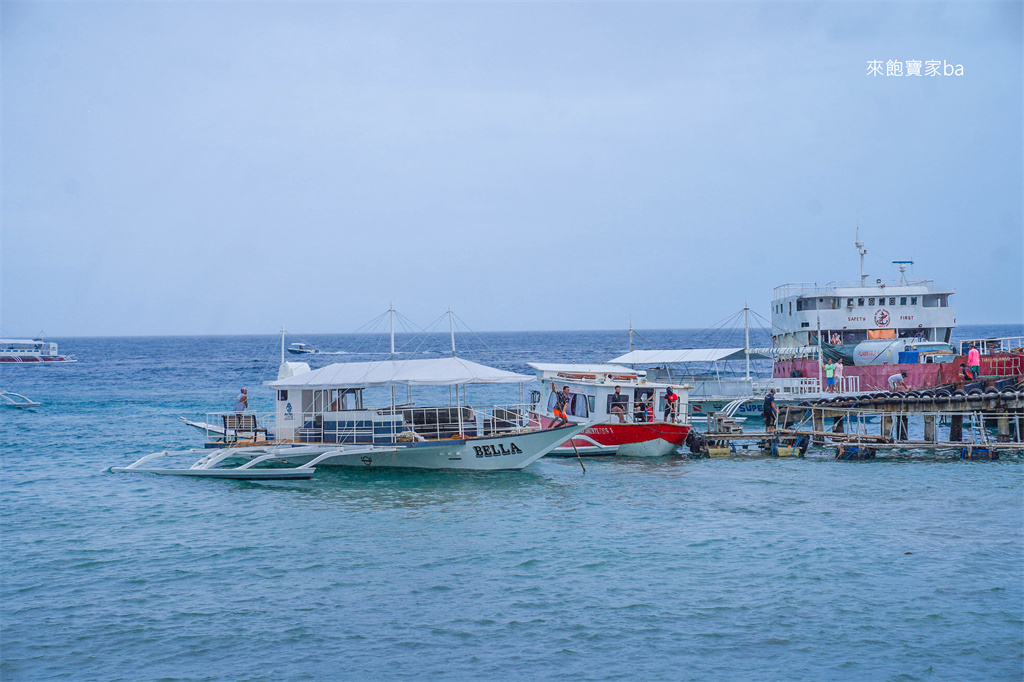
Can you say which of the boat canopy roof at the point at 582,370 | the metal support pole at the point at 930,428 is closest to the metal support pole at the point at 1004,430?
the metal support pole at the point at 930,428

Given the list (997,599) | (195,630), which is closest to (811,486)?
(997,599)

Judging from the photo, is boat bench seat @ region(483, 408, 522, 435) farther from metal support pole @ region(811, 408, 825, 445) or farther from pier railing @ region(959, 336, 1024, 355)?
pier railing @ region(959, 336, 1024, 355)

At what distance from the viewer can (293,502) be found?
21828 mm

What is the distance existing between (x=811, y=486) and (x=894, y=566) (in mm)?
8253

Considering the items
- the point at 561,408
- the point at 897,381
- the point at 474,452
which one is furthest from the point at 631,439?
the point at 897,381

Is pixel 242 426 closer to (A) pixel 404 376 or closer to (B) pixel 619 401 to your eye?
(A) pixel 404 376

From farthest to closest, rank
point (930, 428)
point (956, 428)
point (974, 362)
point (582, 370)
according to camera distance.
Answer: point (974, 362) → point (582, 370) → point (956, 428) → point (930, 428)

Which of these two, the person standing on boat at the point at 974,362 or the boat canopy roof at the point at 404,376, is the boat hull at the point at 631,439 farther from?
Result: the person standing on boat at the point at 974,362

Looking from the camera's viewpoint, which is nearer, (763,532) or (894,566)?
(894,566)

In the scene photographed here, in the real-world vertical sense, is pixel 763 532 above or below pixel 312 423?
below

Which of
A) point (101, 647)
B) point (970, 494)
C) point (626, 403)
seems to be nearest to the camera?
point (101, 647)

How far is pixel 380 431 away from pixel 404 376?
6.88ft

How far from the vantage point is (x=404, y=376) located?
25.5 metres

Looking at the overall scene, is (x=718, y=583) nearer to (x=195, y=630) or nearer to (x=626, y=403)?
(x=195, y=630)
